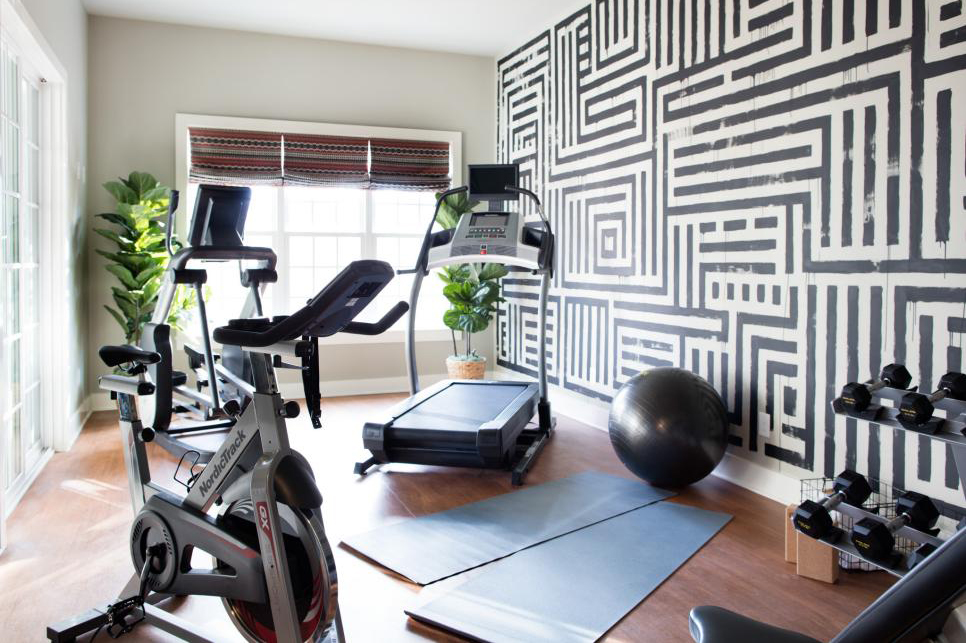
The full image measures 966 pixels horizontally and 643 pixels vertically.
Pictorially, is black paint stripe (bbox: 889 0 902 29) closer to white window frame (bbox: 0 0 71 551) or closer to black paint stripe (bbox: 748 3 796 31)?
black paint stripe (bbox: 748 3 796 31)

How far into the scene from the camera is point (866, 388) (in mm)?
1866

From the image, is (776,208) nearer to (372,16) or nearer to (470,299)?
(470,299)

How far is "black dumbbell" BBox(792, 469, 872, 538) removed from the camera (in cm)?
184

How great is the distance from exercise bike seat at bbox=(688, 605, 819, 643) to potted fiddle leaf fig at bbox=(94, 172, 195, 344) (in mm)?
4617

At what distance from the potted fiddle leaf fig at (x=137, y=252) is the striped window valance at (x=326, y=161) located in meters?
1.14

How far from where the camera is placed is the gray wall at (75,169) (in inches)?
171

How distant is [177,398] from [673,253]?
3.71m

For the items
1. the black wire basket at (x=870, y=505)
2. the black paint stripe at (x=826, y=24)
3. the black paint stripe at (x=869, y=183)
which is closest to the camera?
the black wire basket at (x=870, y=505)

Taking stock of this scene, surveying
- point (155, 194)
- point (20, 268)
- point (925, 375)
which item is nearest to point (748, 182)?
A: point (925, 375)

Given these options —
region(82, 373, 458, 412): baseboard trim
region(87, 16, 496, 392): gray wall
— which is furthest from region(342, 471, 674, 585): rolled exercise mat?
region(87, 16, 496, 392): gray wall

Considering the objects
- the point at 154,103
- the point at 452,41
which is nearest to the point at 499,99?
the point at 452,41

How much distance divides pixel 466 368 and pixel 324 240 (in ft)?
5.58

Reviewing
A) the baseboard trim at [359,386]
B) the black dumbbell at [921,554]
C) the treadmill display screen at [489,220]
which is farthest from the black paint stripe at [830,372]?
the baseboard trim at [359,386]

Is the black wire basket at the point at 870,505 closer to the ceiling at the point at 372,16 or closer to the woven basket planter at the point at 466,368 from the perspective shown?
the woven basket planter at the point at 466,368
